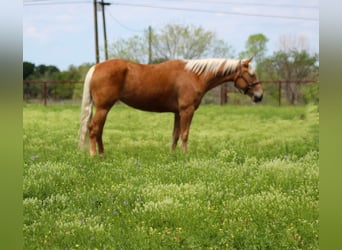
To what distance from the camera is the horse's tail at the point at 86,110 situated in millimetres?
9391

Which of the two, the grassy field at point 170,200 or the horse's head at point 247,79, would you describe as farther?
the horse's head at point 247,79

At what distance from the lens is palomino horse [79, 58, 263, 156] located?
9.38 meters

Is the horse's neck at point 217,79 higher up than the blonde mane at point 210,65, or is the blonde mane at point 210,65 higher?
the blonde mane at point 210,65

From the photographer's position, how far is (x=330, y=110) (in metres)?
1.35

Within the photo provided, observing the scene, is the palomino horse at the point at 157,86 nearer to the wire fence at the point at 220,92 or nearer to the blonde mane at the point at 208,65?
the blonde mane at the point at 208,65

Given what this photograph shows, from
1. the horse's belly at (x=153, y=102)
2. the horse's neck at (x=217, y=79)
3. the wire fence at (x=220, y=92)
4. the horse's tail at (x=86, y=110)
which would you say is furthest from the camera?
the wire fence at (x=220, y=92)

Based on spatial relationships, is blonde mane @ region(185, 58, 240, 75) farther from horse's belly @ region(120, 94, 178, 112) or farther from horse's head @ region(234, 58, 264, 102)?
horse's belly @ region(120, 94, 178, 112)

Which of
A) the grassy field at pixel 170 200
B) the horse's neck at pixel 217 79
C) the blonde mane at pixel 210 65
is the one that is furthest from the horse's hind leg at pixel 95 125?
the horse's neck at pixel 217 79

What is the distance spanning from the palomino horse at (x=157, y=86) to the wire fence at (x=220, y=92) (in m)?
19.0

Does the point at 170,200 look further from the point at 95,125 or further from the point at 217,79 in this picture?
the point at 217,79

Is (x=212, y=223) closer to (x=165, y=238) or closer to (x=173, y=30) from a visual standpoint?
(x=165, y=238)

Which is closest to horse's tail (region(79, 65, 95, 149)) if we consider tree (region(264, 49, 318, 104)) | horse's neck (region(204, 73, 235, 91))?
horse's neck (region(204, 73, 235, 91))

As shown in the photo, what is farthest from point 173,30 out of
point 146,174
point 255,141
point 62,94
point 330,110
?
point 330,110

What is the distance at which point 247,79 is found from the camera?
409 inches
